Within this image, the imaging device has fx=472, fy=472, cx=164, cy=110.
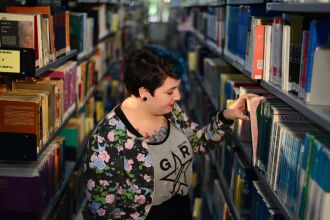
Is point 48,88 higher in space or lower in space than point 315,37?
lower

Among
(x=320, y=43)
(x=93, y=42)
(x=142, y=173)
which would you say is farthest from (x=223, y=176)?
(x=93, y=42)

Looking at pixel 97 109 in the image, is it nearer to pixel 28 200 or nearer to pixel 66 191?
pixel 66 191

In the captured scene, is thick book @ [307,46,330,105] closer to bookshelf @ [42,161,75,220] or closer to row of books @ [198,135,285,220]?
row of books @ [198,135,285,220]

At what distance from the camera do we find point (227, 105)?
2.72 m

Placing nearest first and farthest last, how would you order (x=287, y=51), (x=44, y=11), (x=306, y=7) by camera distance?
(x=306, y=7) → (x=287, y=51) → (x=44, y=11)

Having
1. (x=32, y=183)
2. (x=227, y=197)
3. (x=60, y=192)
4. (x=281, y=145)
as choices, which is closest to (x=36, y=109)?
(x=32, y=183)

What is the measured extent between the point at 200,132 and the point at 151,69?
529mm

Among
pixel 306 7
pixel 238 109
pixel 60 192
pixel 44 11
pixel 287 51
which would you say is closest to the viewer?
pixel 306 7

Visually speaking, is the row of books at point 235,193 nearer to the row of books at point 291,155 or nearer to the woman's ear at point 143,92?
the row of books at point 291,155

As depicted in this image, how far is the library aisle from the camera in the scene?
1.59m

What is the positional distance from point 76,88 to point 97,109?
173cm

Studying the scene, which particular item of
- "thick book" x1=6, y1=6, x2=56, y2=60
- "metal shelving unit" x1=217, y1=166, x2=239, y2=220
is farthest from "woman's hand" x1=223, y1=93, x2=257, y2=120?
"thick book" x1=6, y1=6, x2=56, y2=60

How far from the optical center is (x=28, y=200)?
2.54 m

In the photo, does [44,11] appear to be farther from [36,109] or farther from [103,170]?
[103,170]
